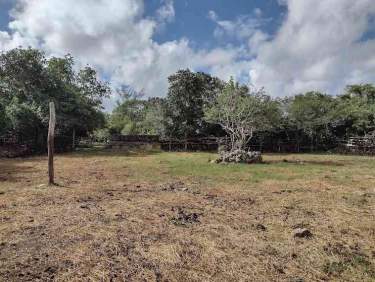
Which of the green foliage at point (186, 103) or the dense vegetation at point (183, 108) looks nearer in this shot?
the dense vegetation at point (183, 108)

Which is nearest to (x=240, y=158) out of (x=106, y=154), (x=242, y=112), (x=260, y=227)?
(x=242, y=112)

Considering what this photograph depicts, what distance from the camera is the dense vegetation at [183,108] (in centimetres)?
1858

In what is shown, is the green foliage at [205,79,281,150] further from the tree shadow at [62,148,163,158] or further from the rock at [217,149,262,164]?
the tree shadow at [62,148,163,158]

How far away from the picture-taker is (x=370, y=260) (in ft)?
12.7

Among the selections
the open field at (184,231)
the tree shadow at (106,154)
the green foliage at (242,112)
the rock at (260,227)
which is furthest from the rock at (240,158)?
the rock at (260,227)

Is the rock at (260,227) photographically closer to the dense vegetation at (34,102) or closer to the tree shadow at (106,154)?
the tree shadow at (106,154)

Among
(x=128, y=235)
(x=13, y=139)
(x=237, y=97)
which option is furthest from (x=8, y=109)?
(x=128, y=235)

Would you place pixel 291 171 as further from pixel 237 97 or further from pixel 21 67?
A: pixel 21 67

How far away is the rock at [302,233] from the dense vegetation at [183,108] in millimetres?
12623

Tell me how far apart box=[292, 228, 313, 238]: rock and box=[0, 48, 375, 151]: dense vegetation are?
12.6 metres

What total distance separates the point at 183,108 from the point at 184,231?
64.1 feet

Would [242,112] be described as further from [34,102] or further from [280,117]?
[34,102]

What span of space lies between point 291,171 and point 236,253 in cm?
849

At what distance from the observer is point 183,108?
2403 cm
